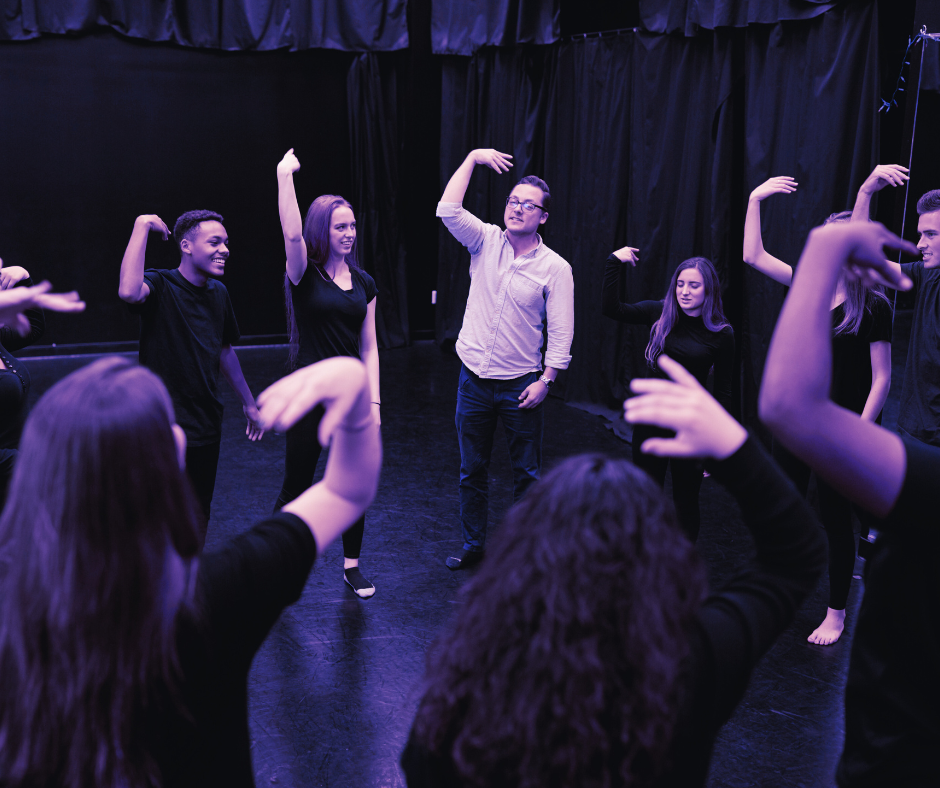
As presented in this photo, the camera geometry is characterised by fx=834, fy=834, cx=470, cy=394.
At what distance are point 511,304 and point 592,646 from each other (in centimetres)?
255

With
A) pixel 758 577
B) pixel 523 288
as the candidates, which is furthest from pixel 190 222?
pixel 758 577

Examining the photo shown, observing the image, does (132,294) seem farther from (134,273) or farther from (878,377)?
(878,377)

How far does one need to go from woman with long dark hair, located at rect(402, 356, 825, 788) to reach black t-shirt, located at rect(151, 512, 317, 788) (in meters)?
0.22

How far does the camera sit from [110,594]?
0.91m

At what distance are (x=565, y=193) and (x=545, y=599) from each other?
5.46m

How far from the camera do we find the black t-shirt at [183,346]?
281cm

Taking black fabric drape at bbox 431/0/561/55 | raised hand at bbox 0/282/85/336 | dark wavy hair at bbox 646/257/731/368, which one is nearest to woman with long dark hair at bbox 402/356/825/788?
raised hand at bbox 0/282/85/336

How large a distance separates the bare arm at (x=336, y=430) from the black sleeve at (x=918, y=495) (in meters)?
0.65

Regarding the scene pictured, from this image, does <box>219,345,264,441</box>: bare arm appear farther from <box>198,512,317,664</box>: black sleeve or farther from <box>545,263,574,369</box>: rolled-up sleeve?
<box>198,512,317,664</box>: black sleeve

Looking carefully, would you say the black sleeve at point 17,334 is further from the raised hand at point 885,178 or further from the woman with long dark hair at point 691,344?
the raised hand at point 885,178

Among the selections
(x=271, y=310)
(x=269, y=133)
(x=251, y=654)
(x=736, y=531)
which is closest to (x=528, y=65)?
(x=269, y=133)

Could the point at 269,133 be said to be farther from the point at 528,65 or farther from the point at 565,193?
the point at 565,193

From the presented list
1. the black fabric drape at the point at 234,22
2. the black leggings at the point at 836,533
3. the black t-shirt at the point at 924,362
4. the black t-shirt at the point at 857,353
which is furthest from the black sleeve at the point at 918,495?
the black fabric drape at the point at 234,22

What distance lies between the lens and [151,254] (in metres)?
6.97
